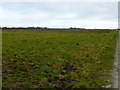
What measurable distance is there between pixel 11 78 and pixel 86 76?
365cm

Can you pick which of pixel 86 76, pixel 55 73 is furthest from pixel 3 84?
pixel 86 76

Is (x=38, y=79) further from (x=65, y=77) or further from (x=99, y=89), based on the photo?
(x=99, y=89)

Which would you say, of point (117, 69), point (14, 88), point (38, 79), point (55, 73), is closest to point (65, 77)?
point (55, 73)

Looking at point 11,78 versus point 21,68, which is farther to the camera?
point 21,68

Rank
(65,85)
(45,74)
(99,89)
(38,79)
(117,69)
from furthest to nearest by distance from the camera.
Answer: (117,69), (45,74), (38,79), (65,85), (99,89)

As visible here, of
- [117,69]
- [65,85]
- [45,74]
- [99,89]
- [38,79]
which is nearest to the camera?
[99,89]

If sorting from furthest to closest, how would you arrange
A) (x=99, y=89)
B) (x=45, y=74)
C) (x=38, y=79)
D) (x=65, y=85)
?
(x=45, y=74) < (x=38, y=79) < (x=65, y=85) < (x=99, y=89)

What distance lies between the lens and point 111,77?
23.7ft

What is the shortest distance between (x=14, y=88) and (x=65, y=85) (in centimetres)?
210

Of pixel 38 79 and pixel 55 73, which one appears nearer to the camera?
pixel 38 79

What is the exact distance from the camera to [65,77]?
23.6 ft

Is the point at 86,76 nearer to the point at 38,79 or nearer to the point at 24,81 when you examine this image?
the point at 38,79

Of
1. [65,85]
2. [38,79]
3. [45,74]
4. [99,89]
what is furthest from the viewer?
[45,74]

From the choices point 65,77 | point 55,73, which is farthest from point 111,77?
point 55,73
